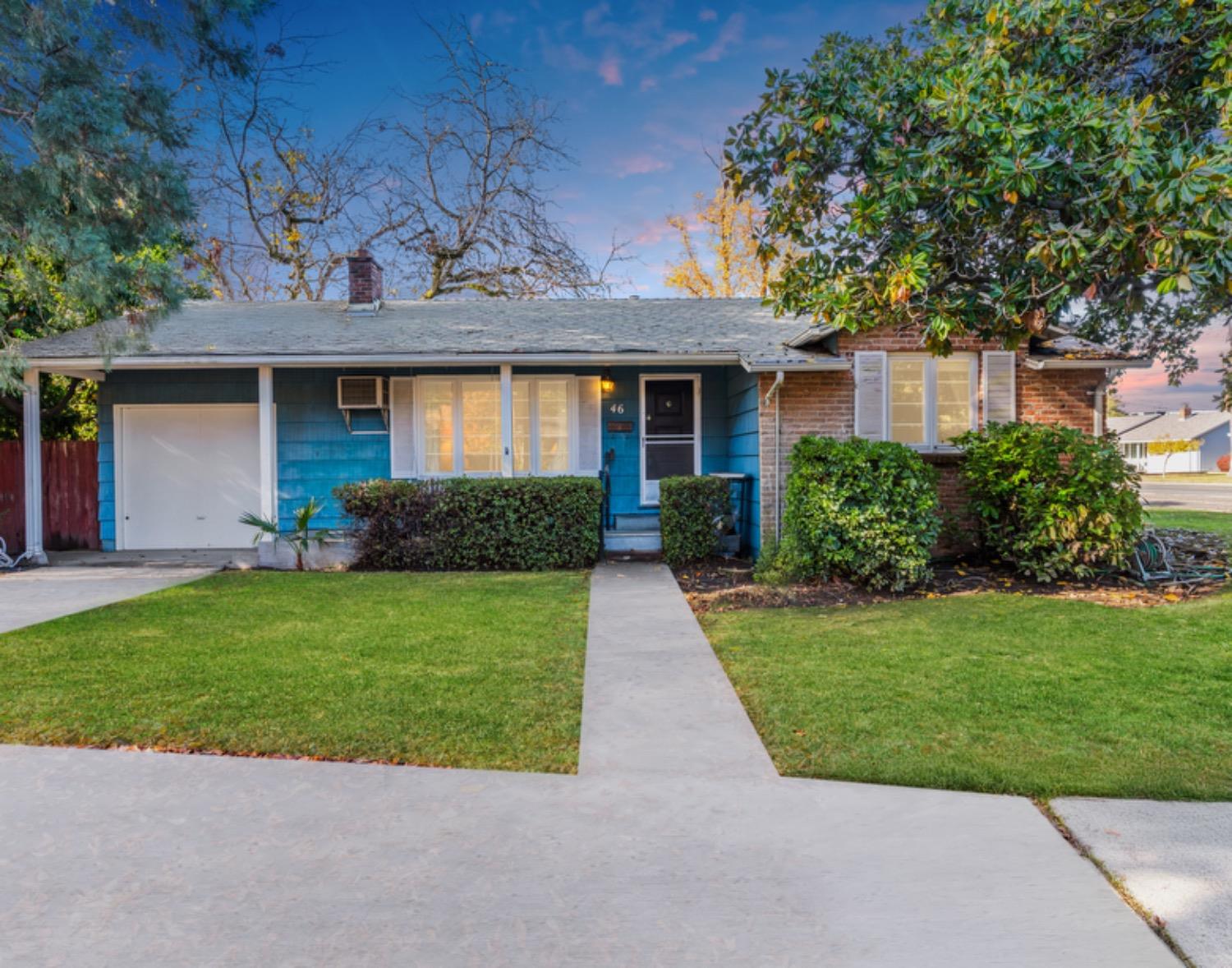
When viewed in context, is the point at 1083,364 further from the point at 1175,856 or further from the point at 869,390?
the point at 1175,856

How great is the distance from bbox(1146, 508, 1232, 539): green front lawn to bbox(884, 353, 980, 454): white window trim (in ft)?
16.8

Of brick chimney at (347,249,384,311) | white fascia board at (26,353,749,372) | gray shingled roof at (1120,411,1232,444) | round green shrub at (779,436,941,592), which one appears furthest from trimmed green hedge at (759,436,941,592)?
gray shingled roof at (1120,411,1232,444)

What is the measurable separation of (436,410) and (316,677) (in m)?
6.50

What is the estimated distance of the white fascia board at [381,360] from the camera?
9.12 metres

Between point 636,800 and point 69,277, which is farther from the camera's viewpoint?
point 69,277

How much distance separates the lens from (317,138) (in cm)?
1867

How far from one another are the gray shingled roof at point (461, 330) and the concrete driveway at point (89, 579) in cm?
254

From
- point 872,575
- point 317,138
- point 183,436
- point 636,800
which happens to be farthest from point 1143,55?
point 317,138

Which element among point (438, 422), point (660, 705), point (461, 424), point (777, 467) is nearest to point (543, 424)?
point (461, 424)

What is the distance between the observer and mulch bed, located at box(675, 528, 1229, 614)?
690 cm

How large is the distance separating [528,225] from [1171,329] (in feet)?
44.6

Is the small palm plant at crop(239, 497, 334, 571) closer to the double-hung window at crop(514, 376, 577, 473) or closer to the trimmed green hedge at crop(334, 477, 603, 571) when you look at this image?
the trimmed green hedge at crop(334, 477, 603, 571)

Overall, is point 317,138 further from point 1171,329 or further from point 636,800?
point 636,800

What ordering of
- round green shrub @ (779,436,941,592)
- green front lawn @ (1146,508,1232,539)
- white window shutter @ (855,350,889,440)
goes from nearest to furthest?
round green shrub @ (779,436,941,592), white window shutter @ (855,350,889,440), green front lawn @ (1146,508,1232,539)
